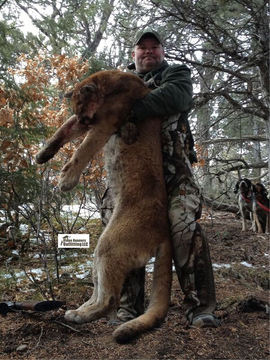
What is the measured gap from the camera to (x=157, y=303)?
2328mm

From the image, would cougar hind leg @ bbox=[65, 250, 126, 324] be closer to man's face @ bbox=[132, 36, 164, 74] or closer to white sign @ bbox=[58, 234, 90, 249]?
white sign @ bbox=[58, 234, 90, 249]

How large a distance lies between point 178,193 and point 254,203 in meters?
7.45

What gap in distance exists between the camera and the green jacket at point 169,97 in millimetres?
2527

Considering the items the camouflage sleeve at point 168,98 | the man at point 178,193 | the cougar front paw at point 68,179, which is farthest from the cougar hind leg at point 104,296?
the camouflage sleeve at point 168,98

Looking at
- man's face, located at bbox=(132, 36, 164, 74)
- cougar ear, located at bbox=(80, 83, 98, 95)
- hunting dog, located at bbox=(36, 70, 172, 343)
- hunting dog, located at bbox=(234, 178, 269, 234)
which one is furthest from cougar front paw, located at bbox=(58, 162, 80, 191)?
hunting dog, located at bbox=(234, 178, 269, 234)

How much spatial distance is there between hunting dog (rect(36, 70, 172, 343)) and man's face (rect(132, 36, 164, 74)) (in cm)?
25

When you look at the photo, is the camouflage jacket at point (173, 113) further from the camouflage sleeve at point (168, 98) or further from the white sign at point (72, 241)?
the white sign at point (72, 241)

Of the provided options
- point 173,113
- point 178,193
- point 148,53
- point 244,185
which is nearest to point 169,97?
point 173,113

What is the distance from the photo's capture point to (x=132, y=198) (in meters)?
2.49

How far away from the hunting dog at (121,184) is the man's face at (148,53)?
25 centimetres

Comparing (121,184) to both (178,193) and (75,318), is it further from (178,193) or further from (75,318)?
(75,318)

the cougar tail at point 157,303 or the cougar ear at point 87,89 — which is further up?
the cougar ear at point 87,89

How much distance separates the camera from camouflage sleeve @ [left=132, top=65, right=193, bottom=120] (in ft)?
8.29

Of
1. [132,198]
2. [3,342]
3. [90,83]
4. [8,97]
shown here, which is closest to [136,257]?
[132,198]
